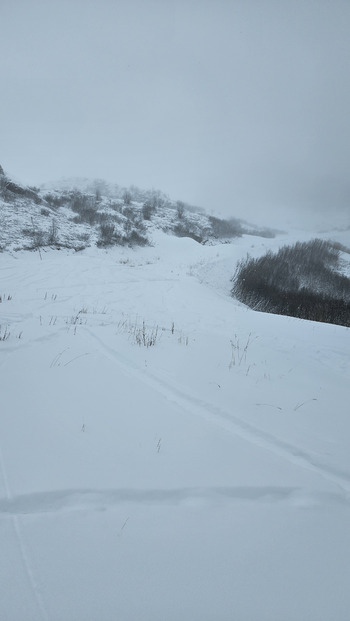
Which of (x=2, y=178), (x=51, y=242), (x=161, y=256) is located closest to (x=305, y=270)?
(x=161, y=256)

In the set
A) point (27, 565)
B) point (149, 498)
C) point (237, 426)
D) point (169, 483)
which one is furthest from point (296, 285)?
point (27, 565)

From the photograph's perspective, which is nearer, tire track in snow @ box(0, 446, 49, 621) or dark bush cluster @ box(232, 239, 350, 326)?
tire track in snow @ box(0, 446, 49, 621)

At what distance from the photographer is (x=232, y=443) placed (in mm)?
2156

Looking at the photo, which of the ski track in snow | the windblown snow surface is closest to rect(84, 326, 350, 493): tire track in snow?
the windblown snow surface

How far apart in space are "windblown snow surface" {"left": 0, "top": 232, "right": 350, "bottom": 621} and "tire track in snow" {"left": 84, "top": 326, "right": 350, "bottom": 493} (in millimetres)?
17

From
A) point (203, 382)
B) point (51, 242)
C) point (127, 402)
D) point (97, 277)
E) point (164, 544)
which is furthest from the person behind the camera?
point (51, 242)

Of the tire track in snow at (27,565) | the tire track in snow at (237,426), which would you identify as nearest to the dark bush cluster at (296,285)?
the tire track in snow at (237,426)

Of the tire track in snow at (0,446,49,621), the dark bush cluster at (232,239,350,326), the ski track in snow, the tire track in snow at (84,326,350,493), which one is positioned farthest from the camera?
the dark bush cluster at (232,239,350,326)

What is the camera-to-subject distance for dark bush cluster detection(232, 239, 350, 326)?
37.8 feet

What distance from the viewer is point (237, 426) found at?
240 centimetres

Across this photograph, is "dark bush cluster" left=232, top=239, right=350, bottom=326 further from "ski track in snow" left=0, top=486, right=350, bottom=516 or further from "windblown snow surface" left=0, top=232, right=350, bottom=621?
"ski track in snow" left=0, top=486, right=350, bottom=516

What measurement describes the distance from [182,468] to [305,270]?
21726 mm

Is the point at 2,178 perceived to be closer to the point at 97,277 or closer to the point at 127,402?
the point at 97,277

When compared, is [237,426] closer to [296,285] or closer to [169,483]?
[169,483]
